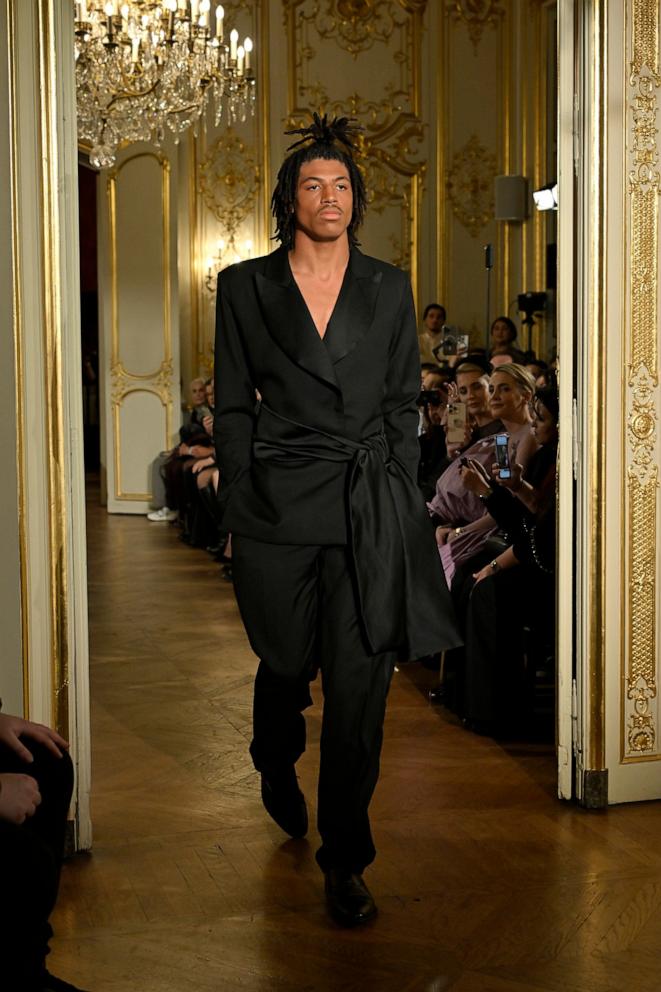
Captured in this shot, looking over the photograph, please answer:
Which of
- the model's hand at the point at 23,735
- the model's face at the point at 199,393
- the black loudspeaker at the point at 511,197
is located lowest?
the model's hand at the point at 23,735

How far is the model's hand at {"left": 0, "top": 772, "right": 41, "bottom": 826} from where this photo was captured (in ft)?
6.73

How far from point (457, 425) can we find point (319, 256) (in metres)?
2.52

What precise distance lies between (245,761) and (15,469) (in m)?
1.33

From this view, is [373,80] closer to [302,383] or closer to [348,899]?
[302,383]

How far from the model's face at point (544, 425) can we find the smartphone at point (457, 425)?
78 cm

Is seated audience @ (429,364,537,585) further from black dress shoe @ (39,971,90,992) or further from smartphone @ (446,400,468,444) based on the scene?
black dress shoe @ (39,971,90,992)

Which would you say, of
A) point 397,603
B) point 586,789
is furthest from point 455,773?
point 397,603

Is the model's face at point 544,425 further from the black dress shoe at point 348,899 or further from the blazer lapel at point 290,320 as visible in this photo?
the black dress shoe at point 348,899

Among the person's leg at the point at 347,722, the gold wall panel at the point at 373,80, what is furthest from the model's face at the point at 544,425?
the gold wall panel at the point at 373,80

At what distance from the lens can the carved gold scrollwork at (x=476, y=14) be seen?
1100cm

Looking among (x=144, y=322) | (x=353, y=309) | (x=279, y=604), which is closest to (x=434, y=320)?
(x=144, y=322)

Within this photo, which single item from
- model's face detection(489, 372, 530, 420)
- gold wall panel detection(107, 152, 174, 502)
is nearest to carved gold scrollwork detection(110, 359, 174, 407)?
gold wall panel detection(107, 152, 174, 502)

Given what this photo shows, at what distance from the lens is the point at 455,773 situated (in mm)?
3916

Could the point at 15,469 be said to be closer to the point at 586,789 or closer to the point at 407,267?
the point at 586,789
